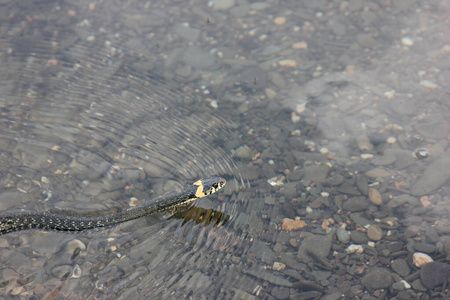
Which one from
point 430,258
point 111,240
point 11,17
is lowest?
point 430,258

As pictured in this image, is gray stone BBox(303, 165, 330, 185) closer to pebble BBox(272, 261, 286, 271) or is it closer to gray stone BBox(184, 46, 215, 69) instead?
pebble BBox(272, 261, 286, 271)

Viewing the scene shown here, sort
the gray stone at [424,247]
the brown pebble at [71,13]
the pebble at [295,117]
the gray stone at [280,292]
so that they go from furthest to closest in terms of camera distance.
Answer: the brown pebble at [71,13] < the pebble at [295,117] < the gray stone at [424,247] < the gray stone at [280,292]

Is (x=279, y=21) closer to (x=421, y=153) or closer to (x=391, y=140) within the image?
(x=391, y=140)

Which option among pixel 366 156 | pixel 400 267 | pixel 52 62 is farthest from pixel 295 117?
pixel 52 62

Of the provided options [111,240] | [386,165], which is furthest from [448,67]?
[111,240]

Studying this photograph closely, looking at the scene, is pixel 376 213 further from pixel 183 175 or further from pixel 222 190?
pixel 183 175

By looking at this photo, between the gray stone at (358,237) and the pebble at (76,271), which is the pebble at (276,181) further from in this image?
the pebble at (76,271)

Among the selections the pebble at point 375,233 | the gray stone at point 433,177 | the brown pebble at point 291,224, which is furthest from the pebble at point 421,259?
the brown pebble at point 291,224
